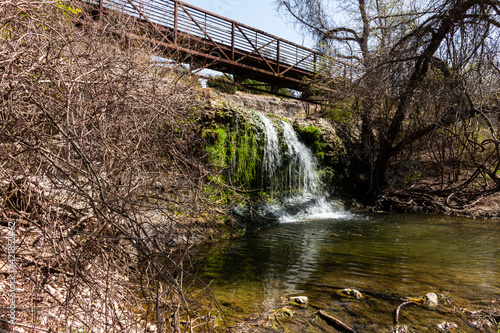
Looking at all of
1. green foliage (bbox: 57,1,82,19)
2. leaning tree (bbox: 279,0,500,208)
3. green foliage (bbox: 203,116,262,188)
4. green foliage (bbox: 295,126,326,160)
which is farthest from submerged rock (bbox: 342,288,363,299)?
green foliage (bbox: 295,126,326,160)

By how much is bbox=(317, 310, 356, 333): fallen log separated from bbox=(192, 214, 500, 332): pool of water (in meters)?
0.16

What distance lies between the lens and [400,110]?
7.00 metres

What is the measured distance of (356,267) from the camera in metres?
4.58

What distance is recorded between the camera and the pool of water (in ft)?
11.2

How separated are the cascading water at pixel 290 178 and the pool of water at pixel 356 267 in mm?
1766

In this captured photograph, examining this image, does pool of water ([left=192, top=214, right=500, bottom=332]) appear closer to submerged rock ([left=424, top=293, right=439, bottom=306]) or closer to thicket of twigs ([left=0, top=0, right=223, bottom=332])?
submerged rock ([left=424, top=293, right=439, bottom=306])

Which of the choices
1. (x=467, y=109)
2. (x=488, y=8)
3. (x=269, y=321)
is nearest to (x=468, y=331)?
(x=269, y=321)

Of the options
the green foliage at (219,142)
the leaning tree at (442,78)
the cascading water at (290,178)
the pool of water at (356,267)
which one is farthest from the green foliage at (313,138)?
the pool of water at (356,267)

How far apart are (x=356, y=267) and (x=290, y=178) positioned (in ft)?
17.9

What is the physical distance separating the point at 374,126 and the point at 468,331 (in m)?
8.13

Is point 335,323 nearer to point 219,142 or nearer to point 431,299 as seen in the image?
point 431,299

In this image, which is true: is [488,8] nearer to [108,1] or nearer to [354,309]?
[354,309]

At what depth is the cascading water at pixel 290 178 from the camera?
364 inches

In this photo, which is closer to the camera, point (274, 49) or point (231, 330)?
point (231, 330)
